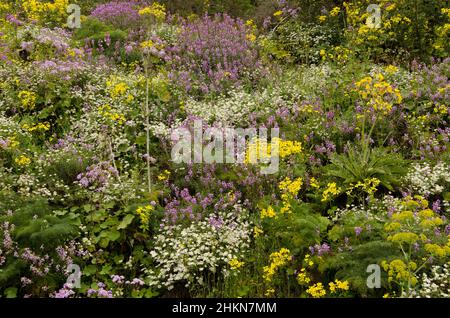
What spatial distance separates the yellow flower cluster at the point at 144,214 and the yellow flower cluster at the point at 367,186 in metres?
2.12

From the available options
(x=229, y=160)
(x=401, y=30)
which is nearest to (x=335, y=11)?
(x=401, y=30)

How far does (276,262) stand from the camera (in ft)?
13.9

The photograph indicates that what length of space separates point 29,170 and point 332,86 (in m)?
4.51

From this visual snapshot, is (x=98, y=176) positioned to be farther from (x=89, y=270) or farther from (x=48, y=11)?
(x=48, y=11)

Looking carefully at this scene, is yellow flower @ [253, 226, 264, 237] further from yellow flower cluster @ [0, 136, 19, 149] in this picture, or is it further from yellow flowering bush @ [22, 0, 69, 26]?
yellow flowering bush @ [22, 0, 69, 26]

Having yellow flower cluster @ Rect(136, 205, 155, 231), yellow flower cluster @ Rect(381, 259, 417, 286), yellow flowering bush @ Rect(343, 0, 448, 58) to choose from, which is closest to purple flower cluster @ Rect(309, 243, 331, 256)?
yellow flower cluster @ Rect(381, 259, 417, 286)

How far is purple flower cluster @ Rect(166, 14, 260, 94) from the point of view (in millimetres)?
8070

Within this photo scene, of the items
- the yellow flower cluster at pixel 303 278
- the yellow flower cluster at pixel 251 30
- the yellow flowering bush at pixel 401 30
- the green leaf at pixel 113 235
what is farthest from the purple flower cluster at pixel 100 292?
the yellow flower cluster at pixel 251 30

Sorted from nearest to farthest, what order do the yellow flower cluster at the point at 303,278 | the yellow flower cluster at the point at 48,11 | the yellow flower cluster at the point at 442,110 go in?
the yellow flower cluster at the point at 303,278 < the yellow flower cluster at the point at 442,110 < the yellow flower cluster at the point at 48,11

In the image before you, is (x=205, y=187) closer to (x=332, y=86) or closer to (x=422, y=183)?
(x=422, y=183)

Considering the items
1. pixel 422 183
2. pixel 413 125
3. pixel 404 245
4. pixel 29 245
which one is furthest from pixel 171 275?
pixel 413 125

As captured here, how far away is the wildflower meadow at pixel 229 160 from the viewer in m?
4.30

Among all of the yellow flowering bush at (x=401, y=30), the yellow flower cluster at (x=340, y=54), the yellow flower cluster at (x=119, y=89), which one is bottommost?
the yellow flower cluster at (x=119, y=89)

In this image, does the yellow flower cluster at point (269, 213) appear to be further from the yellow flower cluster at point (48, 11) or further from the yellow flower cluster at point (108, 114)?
the yellow flower cluster at point (48, 11)
